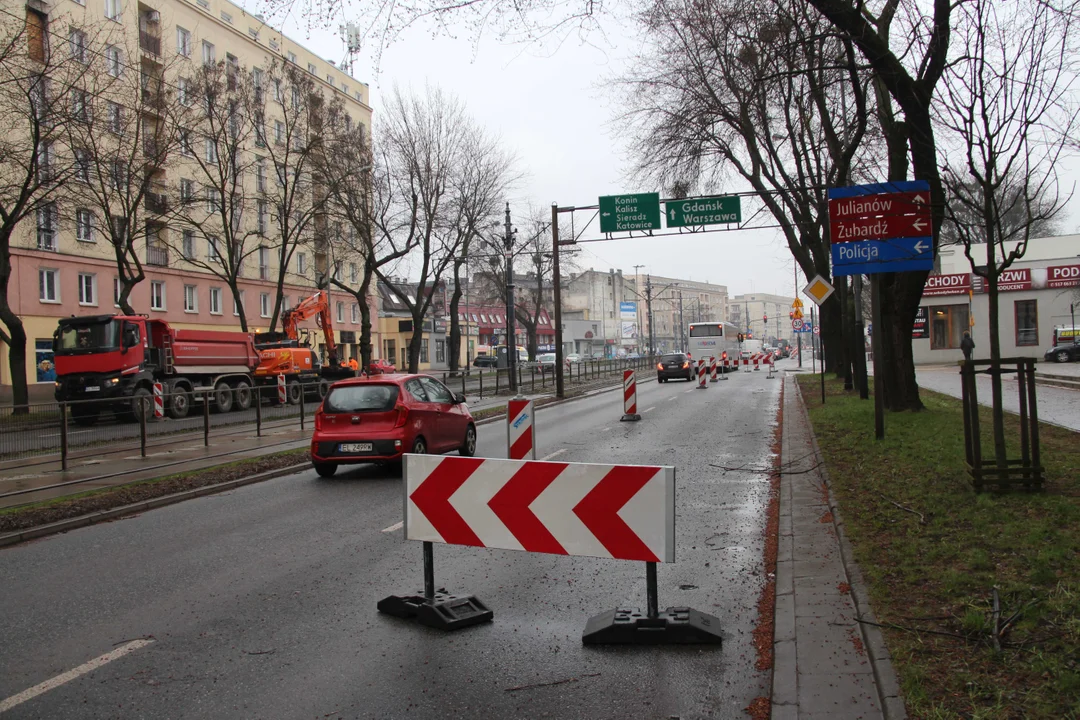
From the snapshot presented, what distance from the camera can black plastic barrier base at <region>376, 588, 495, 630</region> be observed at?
535cm

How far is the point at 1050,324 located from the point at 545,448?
1629 inches

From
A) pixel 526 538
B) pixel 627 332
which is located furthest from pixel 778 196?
pixel 627 332

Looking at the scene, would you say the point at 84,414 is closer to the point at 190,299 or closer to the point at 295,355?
the point at 295,355

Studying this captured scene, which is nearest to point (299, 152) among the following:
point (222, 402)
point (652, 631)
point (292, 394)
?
point (222, 402)

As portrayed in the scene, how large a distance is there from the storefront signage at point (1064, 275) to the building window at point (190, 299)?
45.8m

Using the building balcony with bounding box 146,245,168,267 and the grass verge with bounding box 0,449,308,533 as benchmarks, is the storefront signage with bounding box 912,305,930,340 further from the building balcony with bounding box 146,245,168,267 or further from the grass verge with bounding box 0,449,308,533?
the grass verge with bounding box 0,449,308,533

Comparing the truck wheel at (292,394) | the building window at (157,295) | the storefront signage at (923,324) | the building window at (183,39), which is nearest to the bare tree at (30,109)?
the truck wheel at (292,394)

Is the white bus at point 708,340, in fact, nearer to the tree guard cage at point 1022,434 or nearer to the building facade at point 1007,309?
the building facade at point 1007,309

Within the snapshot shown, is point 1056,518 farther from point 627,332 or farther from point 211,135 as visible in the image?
point 627,332

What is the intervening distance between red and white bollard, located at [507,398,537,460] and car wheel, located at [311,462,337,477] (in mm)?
2783

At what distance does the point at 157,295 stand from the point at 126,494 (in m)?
35.7

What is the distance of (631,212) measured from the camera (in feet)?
93.6

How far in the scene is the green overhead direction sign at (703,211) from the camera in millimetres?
27688

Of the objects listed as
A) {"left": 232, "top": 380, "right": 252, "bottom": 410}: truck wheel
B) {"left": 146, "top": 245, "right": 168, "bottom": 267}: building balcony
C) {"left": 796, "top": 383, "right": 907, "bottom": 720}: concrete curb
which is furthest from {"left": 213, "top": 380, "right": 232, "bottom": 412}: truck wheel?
{"left": 796, "top": 383, "right": 907, "bottom": 720}: concrete curb
